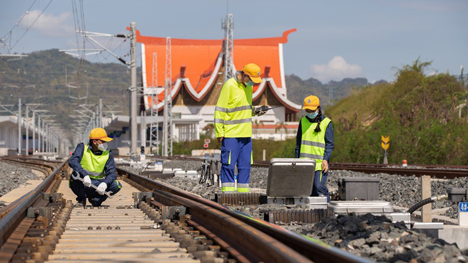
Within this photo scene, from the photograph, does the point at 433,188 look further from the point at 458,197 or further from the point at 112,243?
the point at 112,243

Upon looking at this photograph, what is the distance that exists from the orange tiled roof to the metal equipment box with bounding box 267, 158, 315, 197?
105m

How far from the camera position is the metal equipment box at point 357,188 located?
10852 millimetres

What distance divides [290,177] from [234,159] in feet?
4.29

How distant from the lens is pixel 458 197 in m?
8.10

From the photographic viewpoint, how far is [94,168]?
35.2 ft

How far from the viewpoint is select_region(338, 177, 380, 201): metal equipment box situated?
1085cm

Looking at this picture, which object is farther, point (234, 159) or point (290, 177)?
point (234, 159)

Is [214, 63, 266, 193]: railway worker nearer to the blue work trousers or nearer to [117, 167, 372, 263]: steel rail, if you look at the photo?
the blue work trousers

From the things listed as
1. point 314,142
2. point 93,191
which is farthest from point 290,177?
point 93,191

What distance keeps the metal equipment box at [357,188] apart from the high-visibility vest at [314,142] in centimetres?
139

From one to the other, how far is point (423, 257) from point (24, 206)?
194 inches

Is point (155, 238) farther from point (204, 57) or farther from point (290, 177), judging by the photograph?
point (204, 57)

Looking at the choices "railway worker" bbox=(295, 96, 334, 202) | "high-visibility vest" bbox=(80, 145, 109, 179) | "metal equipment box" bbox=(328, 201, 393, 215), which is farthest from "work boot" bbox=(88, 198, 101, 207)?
"metal equipment box" bbox=(328, 201, 393, 215)

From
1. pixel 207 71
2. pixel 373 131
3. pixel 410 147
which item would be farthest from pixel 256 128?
pixel 410 147
